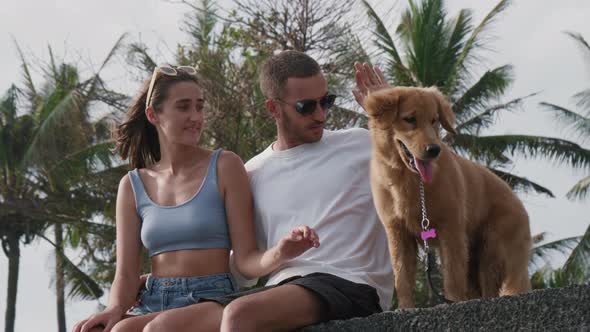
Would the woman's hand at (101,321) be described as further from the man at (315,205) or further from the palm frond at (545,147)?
the palm frond at (545,147)

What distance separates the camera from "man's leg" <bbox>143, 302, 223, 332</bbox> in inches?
156

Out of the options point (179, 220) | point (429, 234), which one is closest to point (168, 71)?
point (179, 220)

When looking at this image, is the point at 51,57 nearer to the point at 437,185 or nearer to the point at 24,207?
the point at 24,207

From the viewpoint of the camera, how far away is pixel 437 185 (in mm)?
4672

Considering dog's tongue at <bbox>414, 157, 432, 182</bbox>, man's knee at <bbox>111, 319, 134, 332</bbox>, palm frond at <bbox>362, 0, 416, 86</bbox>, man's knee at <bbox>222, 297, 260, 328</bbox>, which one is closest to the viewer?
man's knee at <bbox>222, 297, 260, 328</bbox>

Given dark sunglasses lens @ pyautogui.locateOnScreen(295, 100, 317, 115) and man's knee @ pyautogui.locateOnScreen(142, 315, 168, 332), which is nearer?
man's knee @ pyautogui.locateOnScreen(142, 315, 168, 332)

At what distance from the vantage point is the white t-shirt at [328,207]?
173 inches

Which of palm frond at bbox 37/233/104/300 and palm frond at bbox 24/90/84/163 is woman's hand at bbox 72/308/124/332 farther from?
palm frond at bbox 37/233/104/300

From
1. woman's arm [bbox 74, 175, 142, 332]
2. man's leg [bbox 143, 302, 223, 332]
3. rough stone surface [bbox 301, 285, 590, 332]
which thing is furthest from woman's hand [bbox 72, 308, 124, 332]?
rough stone surface [bbox 301, 285, 590, 332]

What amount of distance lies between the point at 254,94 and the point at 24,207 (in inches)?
366

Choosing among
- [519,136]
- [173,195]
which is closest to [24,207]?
[519,136]

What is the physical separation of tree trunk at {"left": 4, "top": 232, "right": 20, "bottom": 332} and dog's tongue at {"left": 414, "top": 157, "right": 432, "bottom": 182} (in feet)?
83.7

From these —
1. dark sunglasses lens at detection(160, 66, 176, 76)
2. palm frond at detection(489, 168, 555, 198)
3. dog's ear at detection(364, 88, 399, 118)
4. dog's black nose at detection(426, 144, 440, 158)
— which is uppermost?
dark sunglasses lens at detection(160, 66, 176, 76)

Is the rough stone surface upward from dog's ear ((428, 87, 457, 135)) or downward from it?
downward
